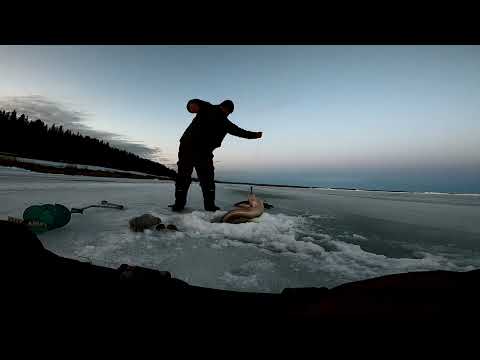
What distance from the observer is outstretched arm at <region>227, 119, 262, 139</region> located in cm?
354

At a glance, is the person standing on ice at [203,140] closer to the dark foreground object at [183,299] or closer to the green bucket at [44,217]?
the green bucket at [44,217]

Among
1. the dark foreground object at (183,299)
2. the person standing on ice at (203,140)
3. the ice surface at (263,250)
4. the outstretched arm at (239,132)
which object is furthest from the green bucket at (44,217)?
the outstretched arm at (239,132)

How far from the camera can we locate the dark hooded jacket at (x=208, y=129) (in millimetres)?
3393

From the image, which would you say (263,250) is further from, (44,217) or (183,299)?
(44,217)

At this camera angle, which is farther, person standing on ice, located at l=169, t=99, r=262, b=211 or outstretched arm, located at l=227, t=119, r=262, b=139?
outstretched arm, located at l=227, t=119, r=262, b=139

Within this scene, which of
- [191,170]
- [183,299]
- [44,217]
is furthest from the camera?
[191,170]

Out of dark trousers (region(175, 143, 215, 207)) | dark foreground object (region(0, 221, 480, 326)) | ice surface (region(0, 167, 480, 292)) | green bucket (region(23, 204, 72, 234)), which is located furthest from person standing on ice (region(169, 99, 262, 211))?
dark foreground object (region(0, 221, 480, 326))

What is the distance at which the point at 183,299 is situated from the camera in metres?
0.73

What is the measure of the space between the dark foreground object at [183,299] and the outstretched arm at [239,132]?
3022mm

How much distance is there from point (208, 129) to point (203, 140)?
200 millimetres

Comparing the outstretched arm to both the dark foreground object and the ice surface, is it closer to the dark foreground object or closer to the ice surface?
the ice surface

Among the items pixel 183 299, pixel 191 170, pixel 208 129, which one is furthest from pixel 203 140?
pixel 183 299
